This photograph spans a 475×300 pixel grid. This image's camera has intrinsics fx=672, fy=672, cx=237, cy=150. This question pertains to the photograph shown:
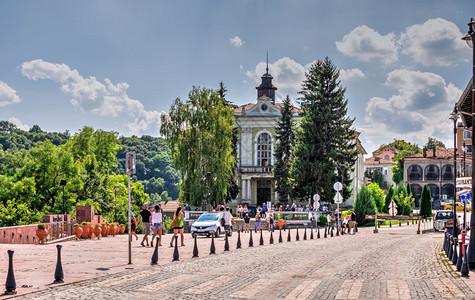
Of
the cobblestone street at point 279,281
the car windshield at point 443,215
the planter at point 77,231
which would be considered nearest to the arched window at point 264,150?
the car windshield at point 443,215

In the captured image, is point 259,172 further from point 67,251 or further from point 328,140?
point 67,251

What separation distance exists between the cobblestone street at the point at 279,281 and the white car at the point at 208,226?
44.1 feet

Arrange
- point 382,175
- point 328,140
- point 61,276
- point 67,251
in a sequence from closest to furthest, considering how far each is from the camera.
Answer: point 61,276 → point 67,251 → point 328,140 → point 382,175

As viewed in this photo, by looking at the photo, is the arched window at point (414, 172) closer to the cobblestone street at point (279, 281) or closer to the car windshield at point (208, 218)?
the car windshield at point (208, 218)

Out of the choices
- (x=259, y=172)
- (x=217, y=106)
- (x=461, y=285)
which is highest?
(x=217, y=106)

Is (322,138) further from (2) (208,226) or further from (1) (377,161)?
(1) (377,161)

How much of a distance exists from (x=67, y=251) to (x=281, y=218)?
115 ft

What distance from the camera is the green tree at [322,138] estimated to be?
2648 inches

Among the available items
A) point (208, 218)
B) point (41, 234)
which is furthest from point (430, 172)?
point (41, 234)

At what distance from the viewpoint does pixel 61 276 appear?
1440cm

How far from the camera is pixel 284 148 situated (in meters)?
77.2

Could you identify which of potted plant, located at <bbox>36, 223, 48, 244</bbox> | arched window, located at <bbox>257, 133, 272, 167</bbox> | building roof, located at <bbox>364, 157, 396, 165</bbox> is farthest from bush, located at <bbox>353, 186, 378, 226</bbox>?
building roof, located at <bbox>364, 157, 396, 165</bbox>

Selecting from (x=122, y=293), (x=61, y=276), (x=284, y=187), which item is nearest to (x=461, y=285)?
(x=122, y=293)

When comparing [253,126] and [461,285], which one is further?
[253,126]
